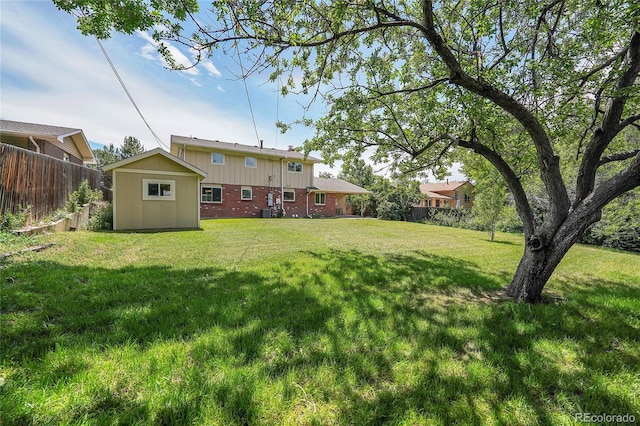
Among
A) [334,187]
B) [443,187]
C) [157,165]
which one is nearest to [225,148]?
[157,165]

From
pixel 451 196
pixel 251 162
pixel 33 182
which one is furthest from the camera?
pixel 451 196

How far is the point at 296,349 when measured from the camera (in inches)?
94.6

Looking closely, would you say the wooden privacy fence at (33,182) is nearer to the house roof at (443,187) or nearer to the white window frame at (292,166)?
the white window frame at (292,166)

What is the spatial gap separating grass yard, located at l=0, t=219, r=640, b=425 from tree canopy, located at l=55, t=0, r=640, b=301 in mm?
1435

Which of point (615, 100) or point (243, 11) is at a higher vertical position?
point (243, 11)

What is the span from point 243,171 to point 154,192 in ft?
30.9

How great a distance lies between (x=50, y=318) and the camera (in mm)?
2680

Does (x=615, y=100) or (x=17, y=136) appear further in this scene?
(x=17, y=136)

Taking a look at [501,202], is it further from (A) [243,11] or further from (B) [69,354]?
(B) [69,354]

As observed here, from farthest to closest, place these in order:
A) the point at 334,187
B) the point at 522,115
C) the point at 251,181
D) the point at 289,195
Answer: the point at 334,187, the point at 289,195, the point at 251,181, the point at 522,115

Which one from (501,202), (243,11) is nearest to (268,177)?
(501,202)

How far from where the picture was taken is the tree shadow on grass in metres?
1.75

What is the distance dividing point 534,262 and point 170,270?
6054mm

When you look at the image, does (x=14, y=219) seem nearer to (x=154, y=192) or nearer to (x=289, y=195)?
(x=154, y=192)
